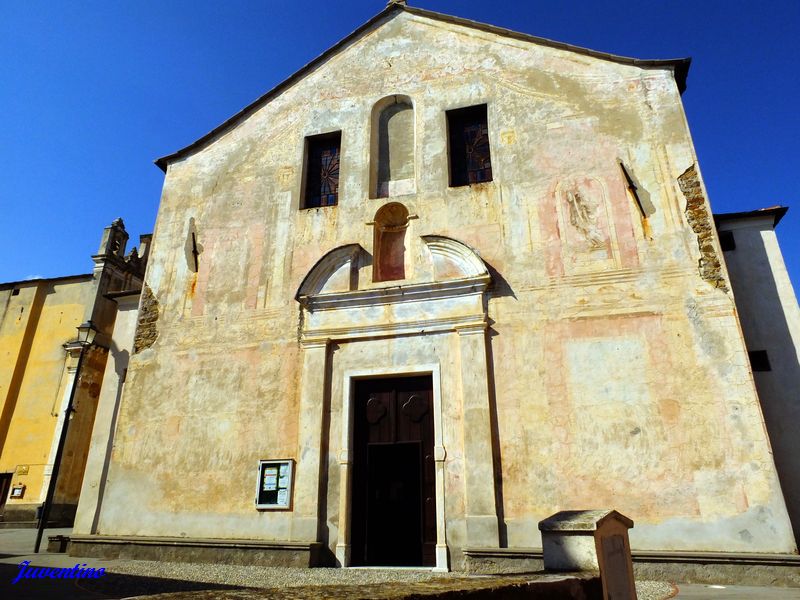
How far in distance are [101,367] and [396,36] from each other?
12.5 metres

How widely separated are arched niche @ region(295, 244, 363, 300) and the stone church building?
0.04m

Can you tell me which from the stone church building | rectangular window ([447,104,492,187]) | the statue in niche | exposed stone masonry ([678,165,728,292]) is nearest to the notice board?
the stone church building

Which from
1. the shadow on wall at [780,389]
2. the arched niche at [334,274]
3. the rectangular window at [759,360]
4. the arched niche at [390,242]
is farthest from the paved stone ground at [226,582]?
the arched niche at [390,242]

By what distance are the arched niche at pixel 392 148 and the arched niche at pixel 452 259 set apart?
1433 mm

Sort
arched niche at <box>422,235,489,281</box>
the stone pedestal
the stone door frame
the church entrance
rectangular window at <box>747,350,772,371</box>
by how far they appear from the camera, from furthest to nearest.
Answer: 1. arched niche at <box>422,235,489,281</box>
2. rectangular window at <box>747,350,772,371</box>
3. the church entrance
4. the stone door frame
5. the stone pedestal

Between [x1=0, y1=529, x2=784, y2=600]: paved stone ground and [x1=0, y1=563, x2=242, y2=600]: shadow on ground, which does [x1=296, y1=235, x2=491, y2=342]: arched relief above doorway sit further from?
[x1=0, y1=563, x2=242, y2=600]: shadow on ground

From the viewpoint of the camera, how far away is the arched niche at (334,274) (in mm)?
10109

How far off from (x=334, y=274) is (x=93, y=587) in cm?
591

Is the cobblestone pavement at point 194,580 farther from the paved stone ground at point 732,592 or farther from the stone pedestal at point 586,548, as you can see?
the stone pedestal at point 586,548

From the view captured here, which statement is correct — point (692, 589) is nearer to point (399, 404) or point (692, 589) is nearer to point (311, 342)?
point (399, 404)

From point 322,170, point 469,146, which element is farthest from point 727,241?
point 322,170

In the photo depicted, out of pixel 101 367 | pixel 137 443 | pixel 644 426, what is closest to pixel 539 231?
pixel 644 426

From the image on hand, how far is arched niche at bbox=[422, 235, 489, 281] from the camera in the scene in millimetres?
9406

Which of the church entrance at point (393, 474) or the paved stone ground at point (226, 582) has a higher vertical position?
the church entrance at point (393, 474)
